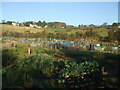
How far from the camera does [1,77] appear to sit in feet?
26.5

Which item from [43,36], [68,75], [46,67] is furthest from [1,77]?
[43,36]

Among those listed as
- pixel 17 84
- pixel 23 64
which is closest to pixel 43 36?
pixel 23 64

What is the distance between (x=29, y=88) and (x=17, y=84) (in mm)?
839

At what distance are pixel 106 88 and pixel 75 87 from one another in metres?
1.30

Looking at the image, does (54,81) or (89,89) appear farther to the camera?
(54,81)

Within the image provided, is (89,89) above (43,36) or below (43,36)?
below

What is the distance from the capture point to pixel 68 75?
746 cm

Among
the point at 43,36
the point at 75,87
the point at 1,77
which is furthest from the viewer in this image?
the point at 43,36

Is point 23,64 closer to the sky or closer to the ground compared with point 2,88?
closer to the sky

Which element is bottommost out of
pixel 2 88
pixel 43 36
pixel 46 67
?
pixel 2 88

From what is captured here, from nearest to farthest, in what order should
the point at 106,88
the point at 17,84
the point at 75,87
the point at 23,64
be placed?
1. the point at 106,88
2. the point at 75,87
3. the point at 17,84
4. the point at 23,64

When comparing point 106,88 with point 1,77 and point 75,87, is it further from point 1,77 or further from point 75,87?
point 1,77

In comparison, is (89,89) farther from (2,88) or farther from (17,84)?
(2,88)

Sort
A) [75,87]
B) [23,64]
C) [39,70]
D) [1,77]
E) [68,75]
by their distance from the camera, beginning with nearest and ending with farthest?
1. [75,87]
2. [68,75]
3. [1,77]
4. [39,70]
5. [23,64]
